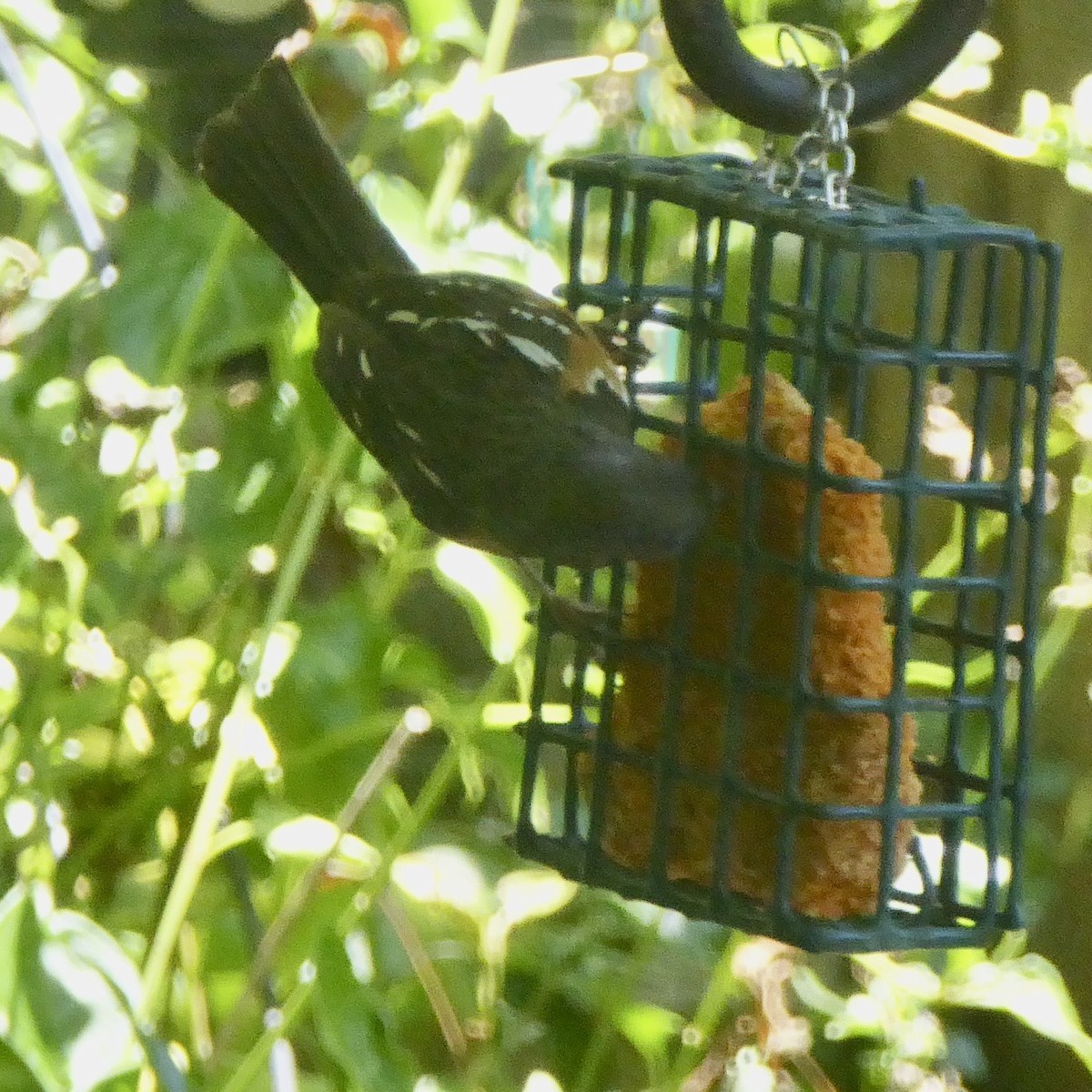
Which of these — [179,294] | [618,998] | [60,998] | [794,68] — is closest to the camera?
[794,68]

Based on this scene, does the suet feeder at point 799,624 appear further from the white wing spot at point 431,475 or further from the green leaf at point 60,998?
the green leaf at point 60,998

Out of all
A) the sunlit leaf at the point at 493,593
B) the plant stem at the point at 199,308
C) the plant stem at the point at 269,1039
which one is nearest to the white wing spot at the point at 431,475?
the sunlit leaf at the point at 493,593

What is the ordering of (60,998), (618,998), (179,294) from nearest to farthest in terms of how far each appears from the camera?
(60,998) < (179,294) < (618,998)

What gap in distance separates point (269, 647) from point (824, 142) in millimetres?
558

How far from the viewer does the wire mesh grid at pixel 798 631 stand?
0.75m

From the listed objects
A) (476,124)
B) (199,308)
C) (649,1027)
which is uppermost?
(476,124)

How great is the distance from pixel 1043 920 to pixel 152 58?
1097 mm

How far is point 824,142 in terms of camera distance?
2.47ft

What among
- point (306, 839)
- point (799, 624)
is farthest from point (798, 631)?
point (306, 839)

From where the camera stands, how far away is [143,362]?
3.65 feet

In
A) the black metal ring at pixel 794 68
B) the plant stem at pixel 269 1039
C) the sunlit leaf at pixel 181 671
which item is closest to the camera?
the black metal ring at pixel 794 68

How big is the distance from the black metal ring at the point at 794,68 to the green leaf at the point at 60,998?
0.67m

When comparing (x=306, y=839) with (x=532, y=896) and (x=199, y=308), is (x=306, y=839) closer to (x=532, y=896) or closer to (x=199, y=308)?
(x=532, y=896)

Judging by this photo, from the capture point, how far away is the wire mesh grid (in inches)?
29.6
